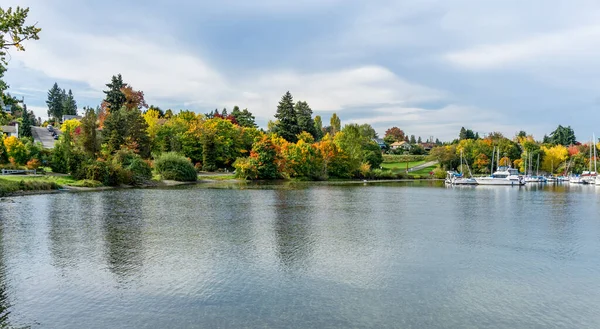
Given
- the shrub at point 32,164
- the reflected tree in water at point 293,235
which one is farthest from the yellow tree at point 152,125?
the reflected tree in water at point 293,235

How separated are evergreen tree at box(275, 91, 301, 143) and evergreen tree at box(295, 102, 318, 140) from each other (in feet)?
47.8

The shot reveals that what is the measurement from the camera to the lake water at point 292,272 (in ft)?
38.9

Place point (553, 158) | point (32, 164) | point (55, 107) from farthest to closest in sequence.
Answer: point (55, 107)
point (553, 158)
point (32, 164)

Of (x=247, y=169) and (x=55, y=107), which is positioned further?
(x=55, y=107)

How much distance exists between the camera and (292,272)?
53.3 feet

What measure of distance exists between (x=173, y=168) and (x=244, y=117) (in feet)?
213

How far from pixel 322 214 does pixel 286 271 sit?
56.2 feet

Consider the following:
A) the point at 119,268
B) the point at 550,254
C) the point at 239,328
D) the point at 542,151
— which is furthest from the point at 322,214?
the point at 542,151

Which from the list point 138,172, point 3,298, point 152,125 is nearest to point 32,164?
point 138,172

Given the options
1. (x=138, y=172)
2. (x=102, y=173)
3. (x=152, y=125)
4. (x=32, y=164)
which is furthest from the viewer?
(x=152, y=125)

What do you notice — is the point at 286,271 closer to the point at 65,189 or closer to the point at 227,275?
the point at 227,275

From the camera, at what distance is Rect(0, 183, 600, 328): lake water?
466 inches

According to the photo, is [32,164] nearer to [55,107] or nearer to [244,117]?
[244,117]

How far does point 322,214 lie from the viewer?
3334 cm
